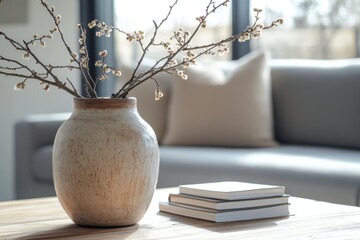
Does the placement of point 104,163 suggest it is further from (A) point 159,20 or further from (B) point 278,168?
(A) point 159,20

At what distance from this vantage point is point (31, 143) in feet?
13.1

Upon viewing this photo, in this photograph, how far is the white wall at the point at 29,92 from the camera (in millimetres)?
4988

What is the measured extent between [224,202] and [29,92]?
11.3 ft

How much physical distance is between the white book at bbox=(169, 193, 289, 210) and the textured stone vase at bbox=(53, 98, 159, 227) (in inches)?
6.1

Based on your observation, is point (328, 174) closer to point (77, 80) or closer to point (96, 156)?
point (96, 156)

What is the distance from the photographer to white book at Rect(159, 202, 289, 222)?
5.97 ft

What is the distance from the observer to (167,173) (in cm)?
337

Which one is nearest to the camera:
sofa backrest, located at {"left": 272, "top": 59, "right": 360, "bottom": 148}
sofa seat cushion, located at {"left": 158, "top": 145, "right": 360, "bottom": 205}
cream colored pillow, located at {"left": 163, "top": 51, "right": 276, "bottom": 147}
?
sofa seat cushion, located at {"left": 158, "top": 145, "right": 360, "bottom": 205}

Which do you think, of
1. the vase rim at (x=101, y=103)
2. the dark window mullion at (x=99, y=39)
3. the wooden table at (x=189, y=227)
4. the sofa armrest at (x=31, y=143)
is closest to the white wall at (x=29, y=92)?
the dark window mullion at (x=99, y=39)

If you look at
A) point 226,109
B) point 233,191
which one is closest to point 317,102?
point 226,109

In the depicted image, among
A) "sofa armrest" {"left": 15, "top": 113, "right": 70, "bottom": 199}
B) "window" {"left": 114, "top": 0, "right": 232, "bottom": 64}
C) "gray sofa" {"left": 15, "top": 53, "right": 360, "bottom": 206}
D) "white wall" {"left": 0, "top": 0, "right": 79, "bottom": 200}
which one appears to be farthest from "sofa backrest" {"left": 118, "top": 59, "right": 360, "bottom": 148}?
"white wall" {"left": 0, "top": 0, "right": 79, "bottom": 200}

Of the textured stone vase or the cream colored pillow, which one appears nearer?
the textured stone vase

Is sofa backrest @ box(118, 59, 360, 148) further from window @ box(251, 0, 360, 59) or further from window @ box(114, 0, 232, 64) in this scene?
window @ box(114, 0, 232, 64)

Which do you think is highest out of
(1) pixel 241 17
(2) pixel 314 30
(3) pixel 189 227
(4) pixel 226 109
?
(1) pixel 241 17
